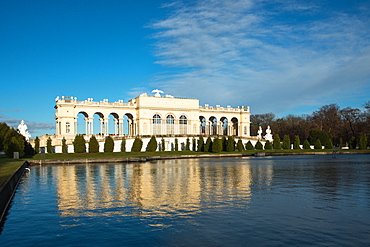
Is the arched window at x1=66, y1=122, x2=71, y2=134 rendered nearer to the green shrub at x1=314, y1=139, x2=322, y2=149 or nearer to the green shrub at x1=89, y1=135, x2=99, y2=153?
the green shrub at x1=89, y1=135, x2=99, y2=153

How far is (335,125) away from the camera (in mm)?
88812

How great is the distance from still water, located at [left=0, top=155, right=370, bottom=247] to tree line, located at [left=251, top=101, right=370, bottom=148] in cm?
5985

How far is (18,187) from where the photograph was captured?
24672 millimetres

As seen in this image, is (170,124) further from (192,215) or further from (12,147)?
(192,215)

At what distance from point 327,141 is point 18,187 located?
66728 millimetres

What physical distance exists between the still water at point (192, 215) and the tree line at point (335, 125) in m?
59.8

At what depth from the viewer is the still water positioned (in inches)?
465

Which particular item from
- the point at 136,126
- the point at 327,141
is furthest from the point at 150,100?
the point at 327,141

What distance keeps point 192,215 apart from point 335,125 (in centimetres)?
8193

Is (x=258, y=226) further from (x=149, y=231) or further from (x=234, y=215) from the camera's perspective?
(x=149, y=231)

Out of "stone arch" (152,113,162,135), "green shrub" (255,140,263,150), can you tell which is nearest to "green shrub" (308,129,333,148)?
"green shrub" (255,140,263,150)

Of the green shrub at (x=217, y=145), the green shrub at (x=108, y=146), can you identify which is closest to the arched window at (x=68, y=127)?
the green shrub at (x=108, y=146)

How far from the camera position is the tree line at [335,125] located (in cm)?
8106

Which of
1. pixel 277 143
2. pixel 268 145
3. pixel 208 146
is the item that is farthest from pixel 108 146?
pixel 277 143
